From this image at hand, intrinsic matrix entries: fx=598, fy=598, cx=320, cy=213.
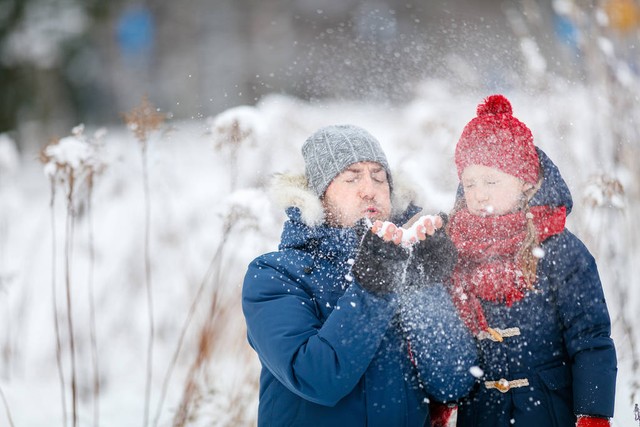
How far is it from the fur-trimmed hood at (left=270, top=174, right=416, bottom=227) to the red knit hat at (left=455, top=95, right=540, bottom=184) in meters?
0.19

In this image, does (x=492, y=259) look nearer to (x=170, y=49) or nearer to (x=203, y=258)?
(x=203, y=258)

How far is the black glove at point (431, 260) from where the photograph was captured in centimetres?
141

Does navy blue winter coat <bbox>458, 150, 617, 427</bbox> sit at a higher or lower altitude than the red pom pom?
lower

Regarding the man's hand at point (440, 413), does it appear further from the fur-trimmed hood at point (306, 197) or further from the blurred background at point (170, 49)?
the blurred background at point (170, 49)

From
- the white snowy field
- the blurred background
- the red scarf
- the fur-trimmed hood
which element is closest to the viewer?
the red scarf

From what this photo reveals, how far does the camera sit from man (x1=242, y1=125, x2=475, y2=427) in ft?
4.49

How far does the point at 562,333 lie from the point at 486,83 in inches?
56.9

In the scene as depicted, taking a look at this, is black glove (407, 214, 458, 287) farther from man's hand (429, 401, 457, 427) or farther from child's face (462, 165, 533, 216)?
man's hand (429, 401, 457, 427)

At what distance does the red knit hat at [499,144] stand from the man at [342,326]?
0.27 meters

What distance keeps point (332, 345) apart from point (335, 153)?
600mm

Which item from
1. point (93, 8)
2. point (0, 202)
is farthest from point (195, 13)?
point (0, 202)

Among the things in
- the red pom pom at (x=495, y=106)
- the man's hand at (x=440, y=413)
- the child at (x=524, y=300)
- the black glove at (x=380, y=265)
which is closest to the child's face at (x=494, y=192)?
the child at (x=524, y=300)

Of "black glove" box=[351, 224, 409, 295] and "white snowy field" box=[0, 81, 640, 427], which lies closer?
"black glove" box=[351, 224, 409, 295]

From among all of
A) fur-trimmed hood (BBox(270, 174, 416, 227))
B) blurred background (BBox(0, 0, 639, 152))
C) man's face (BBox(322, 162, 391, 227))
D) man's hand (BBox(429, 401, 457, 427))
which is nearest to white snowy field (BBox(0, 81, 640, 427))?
fur-trimmed hood (BBox(270, 174, 416, 227))
